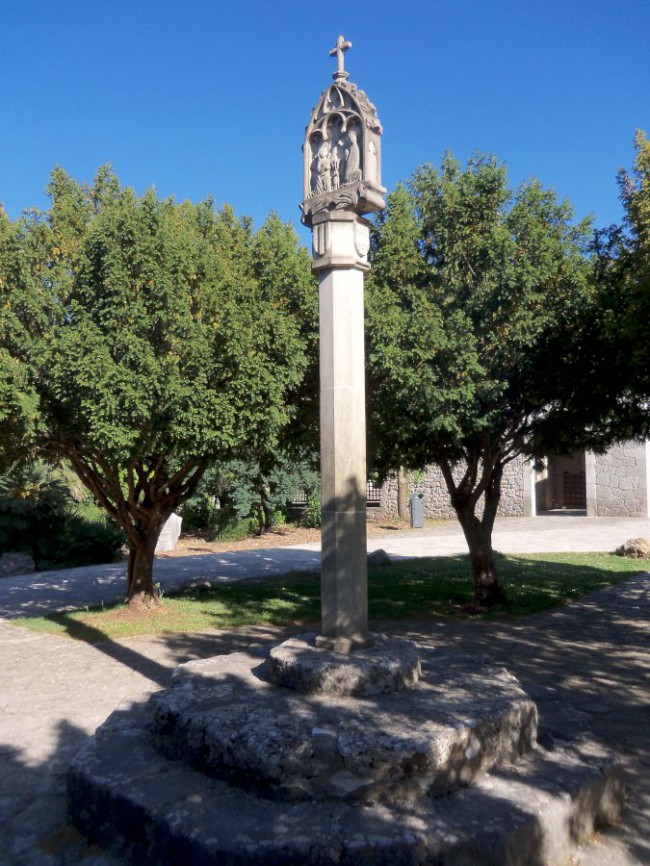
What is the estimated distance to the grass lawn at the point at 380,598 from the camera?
959cm

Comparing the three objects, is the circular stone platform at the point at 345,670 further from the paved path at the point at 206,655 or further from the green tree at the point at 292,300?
the green tree at the point at 292,300

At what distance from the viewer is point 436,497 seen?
89.6ft

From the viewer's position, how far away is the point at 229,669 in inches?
201

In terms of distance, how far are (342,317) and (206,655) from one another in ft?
14.6

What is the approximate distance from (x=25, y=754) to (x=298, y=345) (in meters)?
5.05

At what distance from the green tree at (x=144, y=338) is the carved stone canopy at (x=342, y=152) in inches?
115

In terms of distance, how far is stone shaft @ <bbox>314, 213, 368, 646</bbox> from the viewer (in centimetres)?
487

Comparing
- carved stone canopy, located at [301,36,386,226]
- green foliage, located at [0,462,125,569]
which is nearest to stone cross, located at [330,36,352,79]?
carved stone canopy, located at [301,36,386,226]

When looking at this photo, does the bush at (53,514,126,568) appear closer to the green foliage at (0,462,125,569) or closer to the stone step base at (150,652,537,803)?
the green foliage at (0,462,125,569)

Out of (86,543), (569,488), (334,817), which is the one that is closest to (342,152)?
(334,817)

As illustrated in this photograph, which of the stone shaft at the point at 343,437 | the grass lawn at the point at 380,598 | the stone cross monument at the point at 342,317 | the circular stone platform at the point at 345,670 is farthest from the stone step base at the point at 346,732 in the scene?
the grass lawn at the point at 380,598

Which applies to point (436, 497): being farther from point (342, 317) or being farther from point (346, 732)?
point (346, 732)

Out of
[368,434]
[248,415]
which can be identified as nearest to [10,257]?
[248,415]

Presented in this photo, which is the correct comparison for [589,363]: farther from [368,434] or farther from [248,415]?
[248,415]
